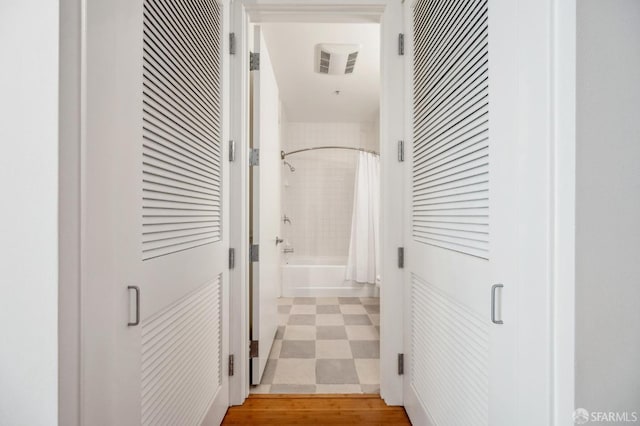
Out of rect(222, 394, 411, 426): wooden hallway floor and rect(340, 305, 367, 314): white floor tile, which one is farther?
rect(340, 305, 367, 314): white floor tile

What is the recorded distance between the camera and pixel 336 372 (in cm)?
197

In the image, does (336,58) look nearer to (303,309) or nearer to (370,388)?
(303,309)

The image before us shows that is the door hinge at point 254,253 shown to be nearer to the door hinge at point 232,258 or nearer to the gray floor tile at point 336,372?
the door hinge at point 232,258

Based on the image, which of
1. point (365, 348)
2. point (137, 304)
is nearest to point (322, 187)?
point (365, 348)

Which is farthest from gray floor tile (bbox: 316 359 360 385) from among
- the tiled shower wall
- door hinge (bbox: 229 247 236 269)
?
the tiled shower wall

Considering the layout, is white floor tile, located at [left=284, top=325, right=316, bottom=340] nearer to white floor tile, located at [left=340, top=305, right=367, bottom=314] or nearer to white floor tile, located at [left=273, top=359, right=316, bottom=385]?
white floor tile, located at [left=273, top=359, right=316, bottom=385]

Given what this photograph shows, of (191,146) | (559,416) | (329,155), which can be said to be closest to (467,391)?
(559,416)

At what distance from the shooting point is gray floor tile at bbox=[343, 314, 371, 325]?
112 inches

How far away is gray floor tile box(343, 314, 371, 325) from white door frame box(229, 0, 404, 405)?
1198mm

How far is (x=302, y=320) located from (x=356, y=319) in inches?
20.3
